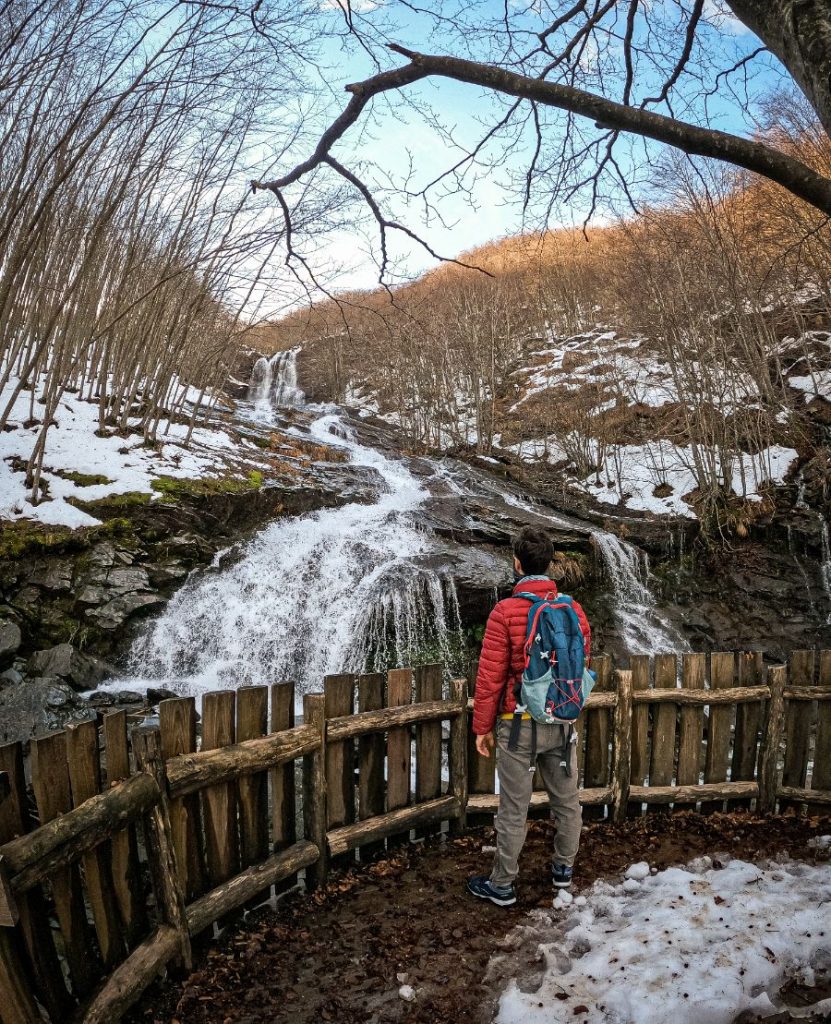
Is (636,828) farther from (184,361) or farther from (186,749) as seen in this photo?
(184,361)

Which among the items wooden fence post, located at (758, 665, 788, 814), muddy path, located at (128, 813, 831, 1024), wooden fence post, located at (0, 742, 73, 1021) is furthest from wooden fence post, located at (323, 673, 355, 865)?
wooden fence post, located at (758, 665, 788, 814)

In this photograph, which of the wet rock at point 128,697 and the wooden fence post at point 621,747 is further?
the wet rock at point 128,697

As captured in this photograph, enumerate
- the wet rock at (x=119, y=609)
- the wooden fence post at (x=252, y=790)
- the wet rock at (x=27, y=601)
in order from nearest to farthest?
1. the wooden fence post at (x=252, y=790)
2. the wet rock at (x=27, y=601)
3. the wet rock at (x=119, y=609)

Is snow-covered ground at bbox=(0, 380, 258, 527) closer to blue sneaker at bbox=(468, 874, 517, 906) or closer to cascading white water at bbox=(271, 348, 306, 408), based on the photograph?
blue sneaker at bbox=(468, 874, 517, 906)

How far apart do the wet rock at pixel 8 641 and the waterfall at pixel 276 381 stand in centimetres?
2164

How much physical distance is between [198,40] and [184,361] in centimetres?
1033

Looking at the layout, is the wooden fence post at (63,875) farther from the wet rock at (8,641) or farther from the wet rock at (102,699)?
the wet rock at (8,641)

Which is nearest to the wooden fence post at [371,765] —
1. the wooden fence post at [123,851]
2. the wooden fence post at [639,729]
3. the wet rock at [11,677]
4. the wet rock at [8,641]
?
the wooden fence post at [123,851]

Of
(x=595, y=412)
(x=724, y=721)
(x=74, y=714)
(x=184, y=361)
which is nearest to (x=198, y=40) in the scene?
(x=74, y=714)

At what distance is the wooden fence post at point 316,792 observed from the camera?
3781 millimetres

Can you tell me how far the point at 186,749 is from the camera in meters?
3.25

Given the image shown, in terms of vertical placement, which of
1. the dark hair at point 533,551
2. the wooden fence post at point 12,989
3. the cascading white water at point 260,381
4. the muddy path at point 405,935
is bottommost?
the muddy path at point 405,935

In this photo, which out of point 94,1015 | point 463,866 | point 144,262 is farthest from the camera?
point 144,262

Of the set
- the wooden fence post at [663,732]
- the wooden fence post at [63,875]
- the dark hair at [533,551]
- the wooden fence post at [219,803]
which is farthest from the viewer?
the wooden fence post at [663,732]
